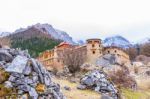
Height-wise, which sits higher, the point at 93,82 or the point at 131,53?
the point at 131,53

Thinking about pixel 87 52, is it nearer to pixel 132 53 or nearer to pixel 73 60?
pixel 73 60

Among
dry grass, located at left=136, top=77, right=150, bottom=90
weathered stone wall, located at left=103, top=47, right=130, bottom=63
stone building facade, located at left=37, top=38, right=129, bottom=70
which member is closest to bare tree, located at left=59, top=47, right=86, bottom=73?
stone building facade, located at left=37, top=38, right=129, bottom=70

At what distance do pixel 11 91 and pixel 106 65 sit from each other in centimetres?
7039

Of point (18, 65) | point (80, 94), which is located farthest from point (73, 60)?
point (18, 65)

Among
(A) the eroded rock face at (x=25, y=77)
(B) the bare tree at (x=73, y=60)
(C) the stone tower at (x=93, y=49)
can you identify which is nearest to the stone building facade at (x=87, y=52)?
(C) the stone tower at (x=93, y=49)

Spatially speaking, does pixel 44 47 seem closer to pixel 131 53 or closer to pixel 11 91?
pixel 131 53

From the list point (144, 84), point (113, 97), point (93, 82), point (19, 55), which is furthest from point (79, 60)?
point (19, 55)

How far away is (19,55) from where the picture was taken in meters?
27.0

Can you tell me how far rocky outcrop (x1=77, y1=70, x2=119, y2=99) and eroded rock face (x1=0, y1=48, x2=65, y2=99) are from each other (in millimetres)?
20418

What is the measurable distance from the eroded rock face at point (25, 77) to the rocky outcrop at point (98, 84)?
804 inches

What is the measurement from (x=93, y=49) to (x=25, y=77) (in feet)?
253

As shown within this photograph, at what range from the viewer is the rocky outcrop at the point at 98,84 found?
155ft

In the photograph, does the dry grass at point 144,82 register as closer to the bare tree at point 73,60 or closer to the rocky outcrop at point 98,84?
the bare tree at point 73,60

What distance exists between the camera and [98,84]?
48.8 m
